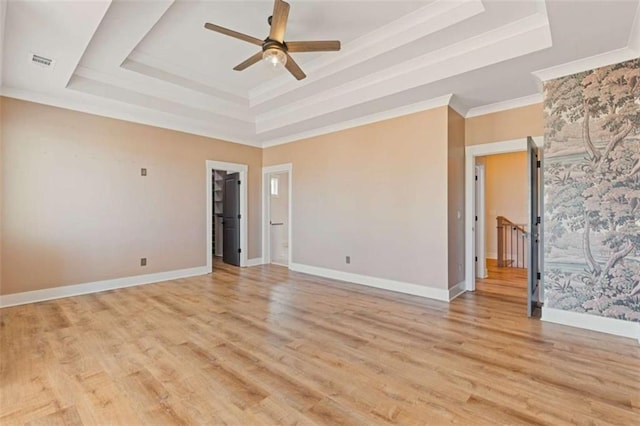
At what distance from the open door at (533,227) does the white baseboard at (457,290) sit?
0.93 m

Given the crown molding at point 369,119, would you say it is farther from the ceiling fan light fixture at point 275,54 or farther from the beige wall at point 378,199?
the ceiling fan light fixture at point 275,54

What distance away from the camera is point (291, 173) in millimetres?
6492

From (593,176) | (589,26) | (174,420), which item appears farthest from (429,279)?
(174,420)

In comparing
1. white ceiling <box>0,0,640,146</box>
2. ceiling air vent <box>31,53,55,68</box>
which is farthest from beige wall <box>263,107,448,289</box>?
ceiling air vent <box>31,53,55,68</box>

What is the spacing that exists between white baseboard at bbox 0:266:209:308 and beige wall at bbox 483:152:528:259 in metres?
6.48

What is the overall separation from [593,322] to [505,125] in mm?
2707

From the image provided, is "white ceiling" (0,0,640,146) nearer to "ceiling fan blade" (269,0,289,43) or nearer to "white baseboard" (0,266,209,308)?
"ceiling fan blade" (269,0,289,43)

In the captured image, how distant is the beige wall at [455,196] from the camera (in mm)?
4340

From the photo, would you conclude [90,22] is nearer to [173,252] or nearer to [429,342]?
[173,252]

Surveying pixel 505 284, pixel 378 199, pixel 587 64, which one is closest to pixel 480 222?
pixel 505 284

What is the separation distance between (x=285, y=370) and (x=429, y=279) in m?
2.75

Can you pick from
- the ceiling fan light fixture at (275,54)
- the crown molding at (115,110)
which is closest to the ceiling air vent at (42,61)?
the crown molding at (115,110)

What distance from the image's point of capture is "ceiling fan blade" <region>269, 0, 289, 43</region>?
2.47m

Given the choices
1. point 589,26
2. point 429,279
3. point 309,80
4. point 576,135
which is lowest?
point 429,279
